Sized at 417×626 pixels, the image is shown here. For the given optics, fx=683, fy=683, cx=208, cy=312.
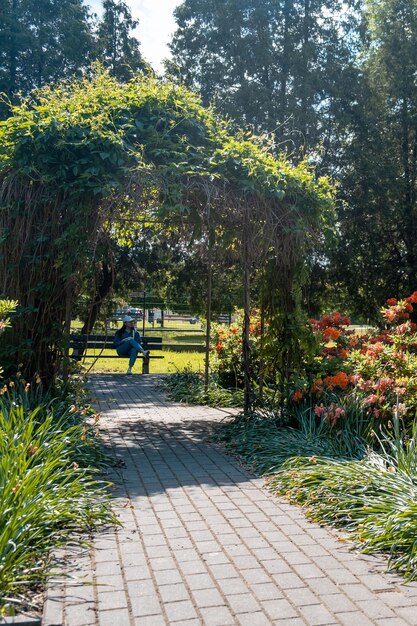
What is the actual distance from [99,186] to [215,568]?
4.33 meters

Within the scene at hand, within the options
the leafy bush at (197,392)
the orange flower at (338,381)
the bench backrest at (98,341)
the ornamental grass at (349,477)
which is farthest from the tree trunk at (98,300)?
the orange flower at (338,381)

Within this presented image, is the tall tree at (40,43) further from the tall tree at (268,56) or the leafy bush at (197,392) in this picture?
the leafy bush at (197,392)

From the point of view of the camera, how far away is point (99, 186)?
707cm

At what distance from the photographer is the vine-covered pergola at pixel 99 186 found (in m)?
7.27

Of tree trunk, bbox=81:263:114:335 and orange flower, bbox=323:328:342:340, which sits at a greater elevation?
tree trunk, bbox=81:263:114:335

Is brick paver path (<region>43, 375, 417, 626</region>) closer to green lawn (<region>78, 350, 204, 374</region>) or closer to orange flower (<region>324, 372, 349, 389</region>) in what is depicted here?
orange flower (<region>324, 372, 349, 389</region>)

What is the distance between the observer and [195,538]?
4.50 m

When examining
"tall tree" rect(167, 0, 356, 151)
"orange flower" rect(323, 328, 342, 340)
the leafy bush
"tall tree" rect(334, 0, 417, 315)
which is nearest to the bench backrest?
the leafy bush

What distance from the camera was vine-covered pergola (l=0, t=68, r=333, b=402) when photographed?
7.27 m

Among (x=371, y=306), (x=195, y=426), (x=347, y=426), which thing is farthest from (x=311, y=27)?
(x=347, y=426)

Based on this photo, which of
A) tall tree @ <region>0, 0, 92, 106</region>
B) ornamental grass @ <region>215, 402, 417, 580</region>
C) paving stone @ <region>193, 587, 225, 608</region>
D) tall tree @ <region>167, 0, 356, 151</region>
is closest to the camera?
paving stone @ <region>193, 587, 225, 608</region>

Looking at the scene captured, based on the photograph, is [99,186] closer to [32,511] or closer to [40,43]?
[32,511]

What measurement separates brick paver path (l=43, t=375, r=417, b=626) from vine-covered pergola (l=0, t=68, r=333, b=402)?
233 centimetres

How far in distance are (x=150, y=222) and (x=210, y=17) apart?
568 inches
